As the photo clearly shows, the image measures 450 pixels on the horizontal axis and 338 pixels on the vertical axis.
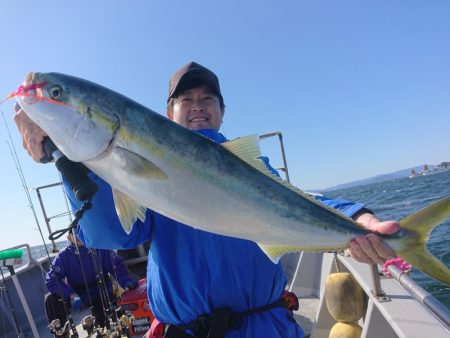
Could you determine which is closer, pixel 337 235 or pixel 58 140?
pixel 58 140

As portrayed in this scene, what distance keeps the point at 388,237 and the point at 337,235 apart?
0.34m

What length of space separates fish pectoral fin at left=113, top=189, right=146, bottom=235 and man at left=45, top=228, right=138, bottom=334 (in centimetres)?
503

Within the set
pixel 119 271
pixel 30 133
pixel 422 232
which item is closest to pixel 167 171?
pixel 30 133

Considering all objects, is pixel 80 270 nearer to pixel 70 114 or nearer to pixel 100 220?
pixel 100 220

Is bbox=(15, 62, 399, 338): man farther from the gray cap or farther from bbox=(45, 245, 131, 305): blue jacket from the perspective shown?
bbox=(45, 245, 131, 305): blue jacket

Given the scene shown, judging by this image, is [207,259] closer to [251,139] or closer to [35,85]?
[251,139]

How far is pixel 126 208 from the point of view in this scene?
7.44ft

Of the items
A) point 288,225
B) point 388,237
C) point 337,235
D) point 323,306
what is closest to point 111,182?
point 288,225

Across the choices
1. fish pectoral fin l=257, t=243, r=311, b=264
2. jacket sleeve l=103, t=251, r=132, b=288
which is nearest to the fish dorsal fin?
fish pectoral fin l=257, t=243, r=311, b=264

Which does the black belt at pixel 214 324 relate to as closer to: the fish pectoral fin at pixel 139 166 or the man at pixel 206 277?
the man at pixel 206 277

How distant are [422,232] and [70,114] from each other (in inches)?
97.9

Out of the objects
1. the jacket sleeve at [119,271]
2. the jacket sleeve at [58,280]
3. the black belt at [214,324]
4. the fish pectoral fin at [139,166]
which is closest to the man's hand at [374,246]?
the black belt at [214,324]

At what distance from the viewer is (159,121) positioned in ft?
7.46

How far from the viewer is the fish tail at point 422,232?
220cm
